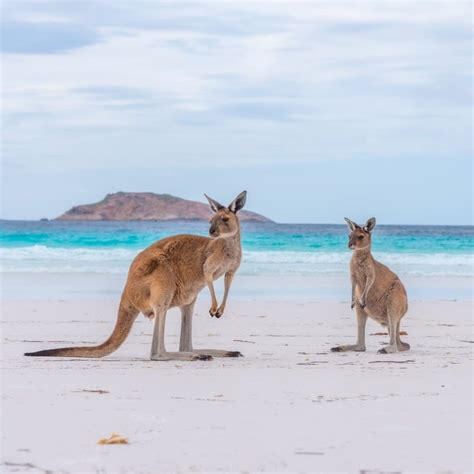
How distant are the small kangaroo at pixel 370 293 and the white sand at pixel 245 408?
0.20 meters

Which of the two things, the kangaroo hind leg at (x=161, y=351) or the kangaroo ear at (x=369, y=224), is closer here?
the kangaroo hind leg at (x=161, y=351)

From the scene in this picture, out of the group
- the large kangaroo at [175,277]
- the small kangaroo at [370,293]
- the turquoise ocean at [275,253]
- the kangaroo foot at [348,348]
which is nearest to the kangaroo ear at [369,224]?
the small kangaroo at [370,293]

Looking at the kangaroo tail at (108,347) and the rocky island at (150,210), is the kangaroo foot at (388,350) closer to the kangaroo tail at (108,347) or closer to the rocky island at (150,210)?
the kangaroo tail at (108,347)

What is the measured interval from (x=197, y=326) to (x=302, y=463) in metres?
5.03

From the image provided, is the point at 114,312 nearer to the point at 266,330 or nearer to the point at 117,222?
the point at 266,330

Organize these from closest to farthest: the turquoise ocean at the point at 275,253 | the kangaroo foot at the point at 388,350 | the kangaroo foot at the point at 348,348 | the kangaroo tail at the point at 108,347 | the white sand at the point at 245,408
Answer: the white sand at the point at 245,408
the kangaroo tail at the point at 108,347
the kangaroo foot at the point at 388,350
the kangaroo foot at the point at 348,348
the turquoise ocean at the point at 275,253

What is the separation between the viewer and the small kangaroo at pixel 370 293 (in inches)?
257

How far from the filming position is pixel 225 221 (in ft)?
20.1

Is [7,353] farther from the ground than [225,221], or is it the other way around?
[225,221]

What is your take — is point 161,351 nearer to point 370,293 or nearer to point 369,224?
point 370,293

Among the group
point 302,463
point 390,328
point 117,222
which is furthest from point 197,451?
point 117,222

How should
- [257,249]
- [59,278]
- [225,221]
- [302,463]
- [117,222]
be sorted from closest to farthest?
[302,463], [225,221], [59,278], [257,249], [117,222]

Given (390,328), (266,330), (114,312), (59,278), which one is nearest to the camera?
(390,328)

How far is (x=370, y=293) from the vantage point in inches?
258
